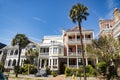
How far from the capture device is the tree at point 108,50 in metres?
31.7

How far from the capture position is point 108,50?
32.5 m

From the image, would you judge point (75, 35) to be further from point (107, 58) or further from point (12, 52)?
point (12, 52)

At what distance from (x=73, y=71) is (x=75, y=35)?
14479mm

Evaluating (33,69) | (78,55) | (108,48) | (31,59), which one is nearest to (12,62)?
(31,59)

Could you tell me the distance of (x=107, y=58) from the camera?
3275 centimetres

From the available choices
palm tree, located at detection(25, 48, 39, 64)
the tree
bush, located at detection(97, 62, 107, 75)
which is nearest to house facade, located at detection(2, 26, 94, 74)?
palm tree, located at detection(25, 48, 39, 64)

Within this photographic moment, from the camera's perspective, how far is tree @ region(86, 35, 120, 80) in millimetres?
31703

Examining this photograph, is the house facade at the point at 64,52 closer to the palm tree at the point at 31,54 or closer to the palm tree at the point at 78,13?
the palm tree at the point at 31,54

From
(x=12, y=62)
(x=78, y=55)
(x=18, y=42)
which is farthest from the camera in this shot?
(x=12, y=62)

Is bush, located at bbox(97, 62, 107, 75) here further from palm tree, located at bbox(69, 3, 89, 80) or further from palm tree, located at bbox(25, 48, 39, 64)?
palm tree, located at bbox(25, 48, 39, 64)

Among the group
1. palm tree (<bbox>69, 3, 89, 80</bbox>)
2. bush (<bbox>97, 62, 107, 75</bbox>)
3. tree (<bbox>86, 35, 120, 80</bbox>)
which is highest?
palm tree (<bbox>69, 3, 89, 80</bbox>)

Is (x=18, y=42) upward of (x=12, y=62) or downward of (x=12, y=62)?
upward

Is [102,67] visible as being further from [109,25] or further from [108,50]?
[109,25]

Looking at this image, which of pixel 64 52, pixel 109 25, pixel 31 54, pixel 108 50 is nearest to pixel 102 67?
pixel 108 50
